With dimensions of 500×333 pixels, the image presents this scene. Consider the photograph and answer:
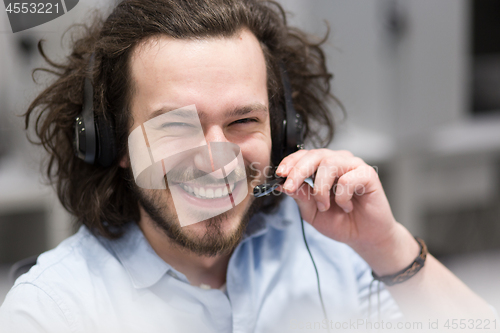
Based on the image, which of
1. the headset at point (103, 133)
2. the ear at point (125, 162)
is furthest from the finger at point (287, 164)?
the ear at point (125, 162)

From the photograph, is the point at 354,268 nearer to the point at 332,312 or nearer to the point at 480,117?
the point at 332,312

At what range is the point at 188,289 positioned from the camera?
88 cm

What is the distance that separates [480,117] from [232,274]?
1794 mm

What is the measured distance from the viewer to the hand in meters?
0.83

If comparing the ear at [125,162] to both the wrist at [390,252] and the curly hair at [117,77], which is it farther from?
the wrist at [390,252]

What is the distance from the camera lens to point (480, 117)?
2.12 m

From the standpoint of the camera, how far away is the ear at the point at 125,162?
35.8 inches

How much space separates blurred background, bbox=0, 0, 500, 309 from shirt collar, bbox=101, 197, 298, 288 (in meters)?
0.84

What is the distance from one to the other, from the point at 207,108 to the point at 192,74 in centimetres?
7

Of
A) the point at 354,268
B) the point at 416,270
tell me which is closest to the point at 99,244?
the point at 354,268

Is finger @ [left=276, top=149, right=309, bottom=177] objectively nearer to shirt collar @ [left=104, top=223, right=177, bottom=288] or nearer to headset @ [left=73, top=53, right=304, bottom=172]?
headset @ [left=73, top=53, right=304, bottom=172]

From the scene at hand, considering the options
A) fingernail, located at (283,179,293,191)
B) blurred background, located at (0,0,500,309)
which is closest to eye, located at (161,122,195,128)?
fingernail, located at (283,179,293,191)

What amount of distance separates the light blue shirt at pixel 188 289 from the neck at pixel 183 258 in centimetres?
3

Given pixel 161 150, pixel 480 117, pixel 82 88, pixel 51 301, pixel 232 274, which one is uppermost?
pixel 82 88
